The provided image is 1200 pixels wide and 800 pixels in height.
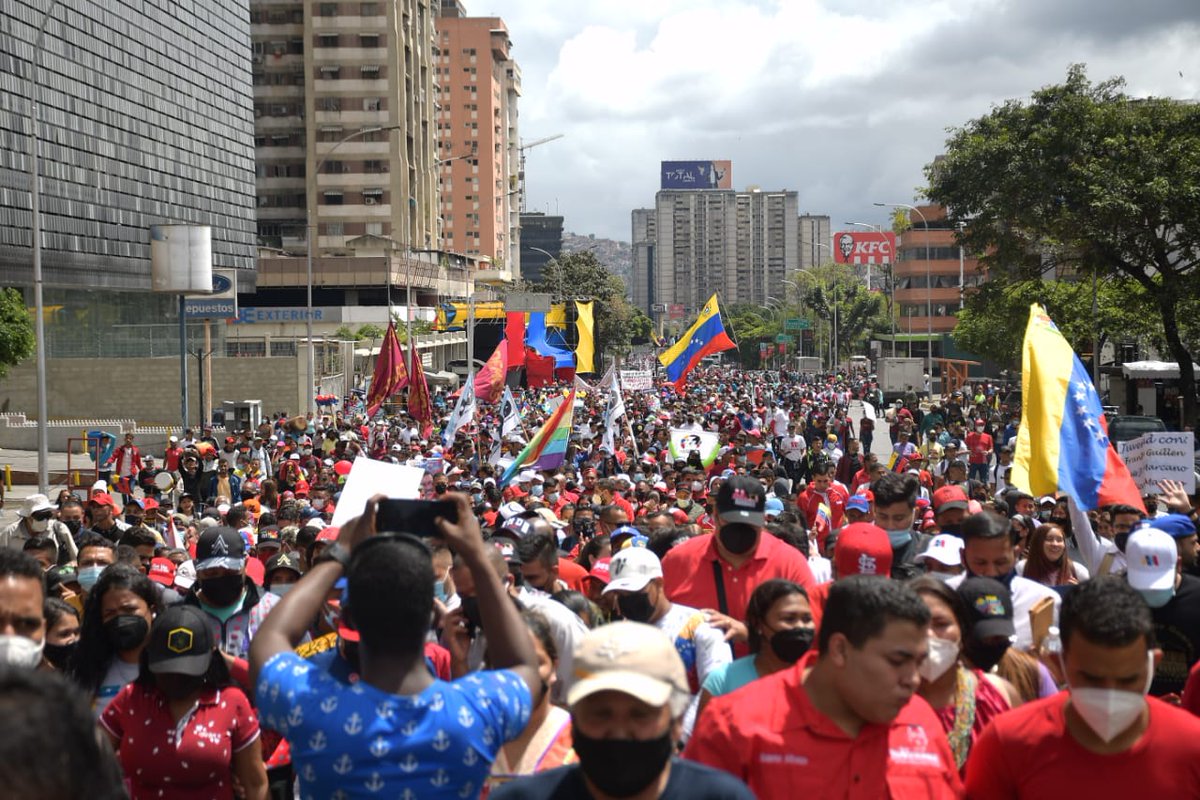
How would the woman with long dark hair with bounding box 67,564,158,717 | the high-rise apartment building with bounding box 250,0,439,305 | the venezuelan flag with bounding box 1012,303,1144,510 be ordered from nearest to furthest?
the woman with long dark hair with bounding box 67,564,158,717
the venezuelan flag with bounding box 1012,303,1144,510
the high-rise apartment building with bounding box 250,0,439,305

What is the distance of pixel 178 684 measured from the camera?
4.53m

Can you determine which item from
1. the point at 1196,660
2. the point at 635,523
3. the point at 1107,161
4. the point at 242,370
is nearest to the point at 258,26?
the point at 242,370

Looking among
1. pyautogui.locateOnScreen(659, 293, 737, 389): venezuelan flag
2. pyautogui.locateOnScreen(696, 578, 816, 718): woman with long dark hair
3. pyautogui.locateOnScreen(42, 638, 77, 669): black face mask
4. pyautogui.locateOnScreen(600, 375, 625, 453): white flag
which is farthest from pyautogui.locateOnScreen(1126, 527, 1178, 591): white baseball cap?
pyautogui.locateOnScreen(659, 293, 737, 389): venezuelan flag

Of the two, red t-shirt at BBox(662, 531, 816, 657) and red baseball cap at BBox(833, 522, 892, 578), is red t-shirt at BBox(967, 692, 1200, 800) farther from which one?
red baseball cap at BBox(833, 522, 892, 578)

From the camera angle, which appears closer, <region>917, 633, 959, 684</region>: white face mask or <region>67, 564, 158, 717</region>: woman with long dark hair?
<region>917, 633, 959, 684</region>: white face mask

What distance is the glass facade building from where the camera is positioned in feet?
144

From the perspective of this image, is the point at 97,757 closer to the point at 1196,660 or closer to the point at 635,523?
the point at 1196,660

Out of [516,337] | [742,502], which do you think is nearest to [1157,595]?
[742,502]

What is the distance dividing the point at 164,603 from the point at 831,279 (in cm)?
14744

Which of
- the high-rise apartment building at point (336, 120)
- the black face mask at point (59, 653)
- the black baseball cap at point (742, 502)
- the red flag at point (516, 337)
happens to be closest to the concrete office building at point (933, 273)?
the high-rise apartment building at point (336, 120)

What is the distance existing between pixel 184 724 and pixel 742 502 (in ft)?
8.25

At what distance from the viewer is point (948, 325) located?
331ft

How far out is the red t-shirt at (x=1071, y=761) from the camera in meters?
3.39

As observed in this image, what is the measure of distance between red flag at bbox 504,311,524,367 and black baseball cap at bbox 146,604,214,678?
31.0 meters
